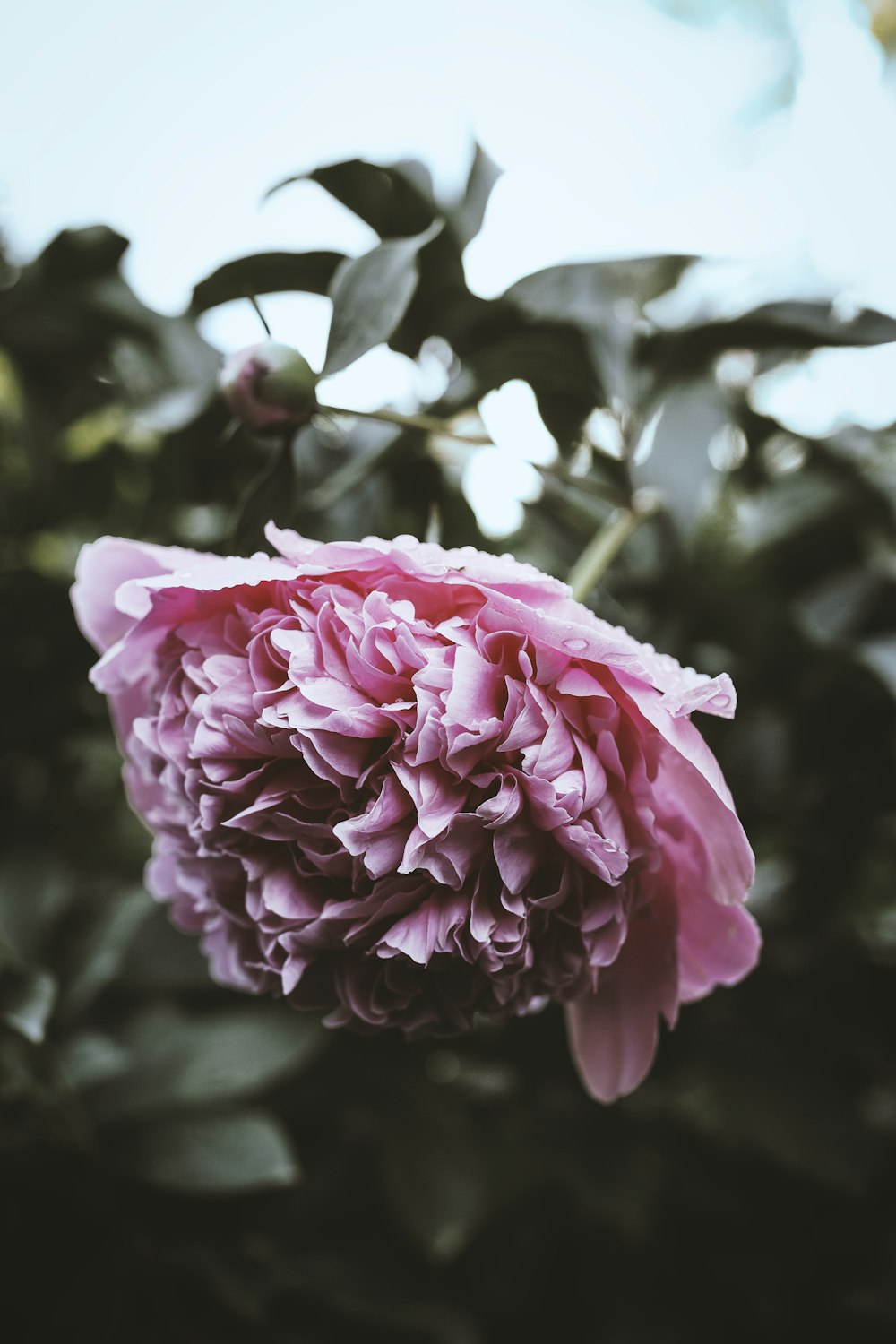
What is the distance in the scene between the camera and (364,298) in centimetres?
45

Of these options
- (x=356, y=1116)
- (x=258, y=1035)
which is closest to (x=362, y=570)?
(x=258, y=1035)

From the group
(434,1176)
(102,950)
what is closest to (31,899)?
(102,950)

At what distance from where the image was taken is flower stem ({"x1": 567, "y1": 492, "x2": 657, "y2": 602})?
469 millimetres

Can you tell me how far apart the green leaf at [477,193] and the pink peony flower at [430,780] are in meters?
0.35

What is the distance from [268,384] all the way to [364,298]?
0.07 meters

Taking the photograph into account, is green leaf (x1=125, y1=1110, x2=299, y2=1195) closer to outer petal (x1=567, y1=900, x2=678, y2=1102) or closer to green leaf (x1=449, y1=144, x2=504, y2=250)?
outer petal (x1=567, y1=900, x2=678, y2=1102)

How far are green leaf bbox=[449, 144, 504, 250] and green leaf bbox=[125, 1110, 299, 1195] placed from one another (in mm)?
582

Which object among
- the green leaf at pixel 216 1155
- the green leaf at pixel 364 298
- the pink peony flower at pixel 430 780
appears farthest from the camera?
the green leaf at pixel 216 1155

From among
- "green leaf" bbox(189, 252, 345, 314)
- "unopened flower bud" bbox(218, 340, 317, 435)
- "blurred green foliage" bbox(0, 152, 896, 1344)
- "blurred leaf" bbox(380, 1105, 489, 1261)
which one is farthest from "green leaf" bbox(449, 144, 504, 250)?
"blurred leaf" bbox(380, 1105, 489, 1261)

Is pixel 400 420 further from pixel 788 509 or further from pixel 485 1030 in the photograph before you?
→ pixel 485 1030

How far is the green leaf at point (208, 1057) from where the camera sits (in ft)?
2.07

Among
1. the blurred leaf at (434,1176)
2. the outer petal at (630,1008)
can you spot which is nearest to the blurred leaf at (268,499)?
the outer petal at (630,1008)

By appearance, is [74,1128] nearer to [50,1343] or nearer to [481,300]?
[50,1343]

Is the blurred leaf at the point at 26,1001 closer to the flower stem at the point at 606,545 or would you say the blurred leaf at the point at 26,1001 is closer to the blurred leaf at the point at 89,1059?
the blurred leaf at the point at 89,1059
